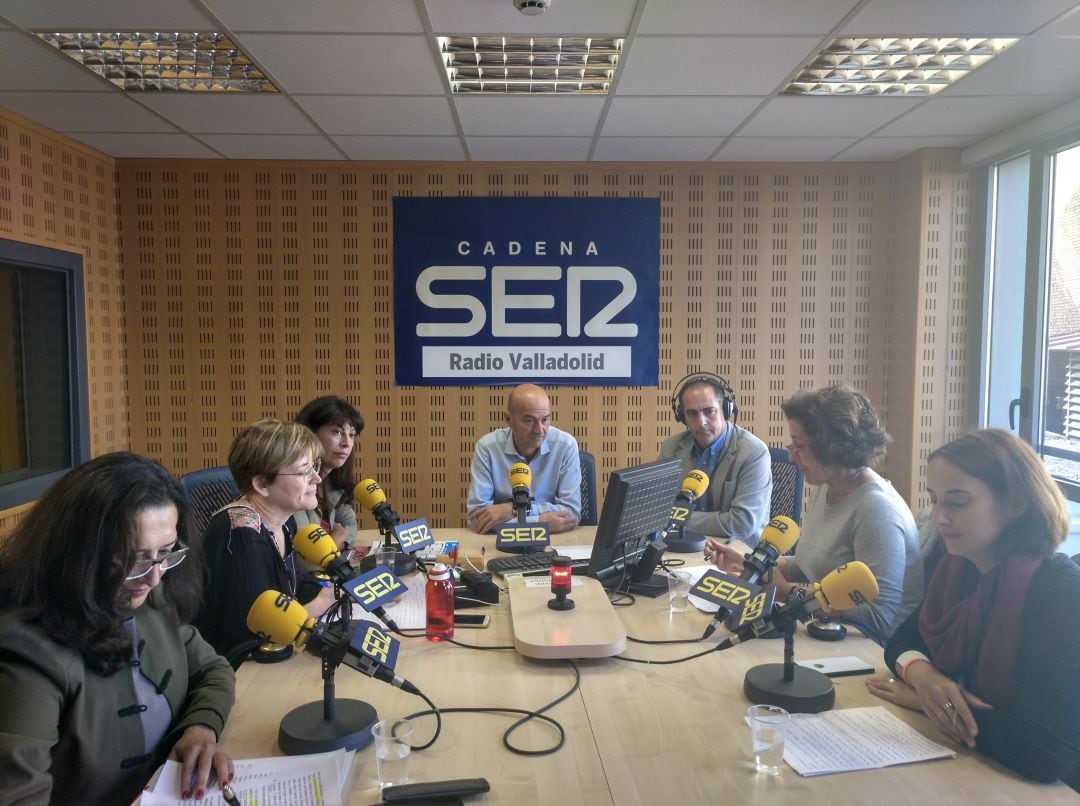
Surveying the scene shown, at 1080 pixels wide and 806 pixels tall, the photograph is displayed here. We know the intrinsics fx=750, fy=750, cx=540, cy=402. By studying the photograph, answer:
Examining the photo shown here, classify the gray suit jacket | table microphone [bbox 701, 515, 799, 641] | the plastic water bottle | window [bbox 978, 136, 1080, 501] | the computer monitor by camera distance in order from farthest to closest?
window [bbox 978, 136, 1080, 501], the gray suit jacket, the computer monitor, the plastic water bottle, table microphone [bbox 701, 515, 799, 641]

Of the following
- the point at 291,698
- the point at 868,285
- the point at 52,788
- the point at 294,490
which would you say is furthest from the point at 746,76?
the point at 52,788

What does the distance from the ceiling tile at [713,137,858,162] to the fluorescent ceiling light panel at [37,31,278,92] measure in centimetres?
242

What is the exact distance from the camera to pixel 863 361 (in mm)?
4613

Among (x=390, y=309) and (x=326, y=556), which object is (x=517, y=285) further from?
(x=326, y=556)

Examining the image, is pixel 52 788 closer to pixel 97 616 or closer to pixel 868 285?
pixel 97 616

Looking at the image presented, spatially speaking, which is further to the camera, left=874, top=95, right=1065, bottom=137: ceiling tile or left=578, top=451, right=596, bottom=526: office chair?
left=578, top=451, right=596, bottom=526: office chair

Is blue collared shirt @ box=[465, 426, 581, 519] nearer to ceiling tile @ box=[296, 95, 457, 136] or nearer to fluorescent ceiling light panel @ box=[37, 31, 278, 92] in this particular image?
ceiling tile @ box=[296, 95, 457, 136]

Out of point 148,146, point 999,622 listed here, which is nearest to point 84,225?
point 148,146

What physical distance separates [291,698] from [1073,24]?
3.19 meters

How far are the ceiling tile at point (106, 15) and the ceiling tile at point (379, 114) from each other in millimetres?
724

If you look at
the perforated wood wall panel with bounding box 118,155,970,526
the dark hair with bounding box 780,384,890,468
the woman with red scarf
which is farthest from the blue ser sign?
the woman with red scarf

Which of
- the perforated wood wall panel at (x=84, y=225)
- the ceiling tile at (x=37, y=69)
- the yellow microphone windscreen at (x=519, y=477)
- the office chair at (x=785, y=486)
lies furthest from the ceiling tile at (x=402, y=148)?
the office chair at (x=785, y=486)

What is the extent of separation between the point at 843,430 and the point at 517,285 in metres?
2.60

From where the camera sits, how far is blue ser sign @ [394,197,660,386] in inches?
176
